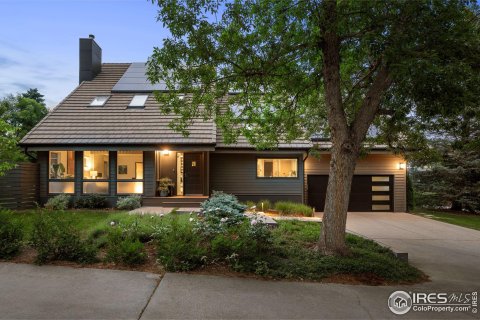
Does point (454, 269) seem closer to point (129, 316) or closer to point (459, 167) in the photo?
point (129, 316)

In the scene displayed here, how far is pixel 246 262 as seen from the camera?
202 inches

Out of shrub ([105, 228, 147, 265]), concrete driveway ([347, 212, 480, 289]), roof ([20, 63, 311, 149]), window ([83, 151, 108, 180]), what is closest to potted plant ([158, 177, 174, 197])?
roof ([20, 63, 311, 149])

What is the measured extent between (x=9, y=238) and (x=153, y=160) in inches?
313

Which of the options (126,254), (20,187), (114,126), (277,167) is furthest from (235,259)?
(20,187)

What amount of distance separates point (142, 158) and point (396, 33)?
10.9 metres

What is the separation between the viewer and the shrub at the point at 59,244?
203 inches

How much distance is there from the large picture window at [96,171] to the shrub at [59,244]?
8.29 metres

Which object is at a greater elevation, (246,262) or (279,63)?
(279,63)

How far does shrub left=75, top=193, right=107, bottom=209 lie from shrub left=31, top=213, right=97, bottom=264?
7.70 m

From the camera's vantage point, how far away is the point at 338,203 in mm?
5789

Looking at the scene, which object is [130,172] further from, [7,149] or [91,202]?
[7,149]

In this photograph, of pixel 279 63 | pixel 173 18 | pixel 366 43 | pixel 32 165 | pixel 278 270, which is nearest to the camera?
pixel 278 270

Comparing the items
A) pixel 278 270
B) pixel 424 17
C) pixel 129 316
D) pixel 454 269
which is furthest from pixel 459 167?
pixel 129 316

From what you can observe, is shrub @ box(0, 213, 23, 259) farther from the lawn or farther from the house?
the house
